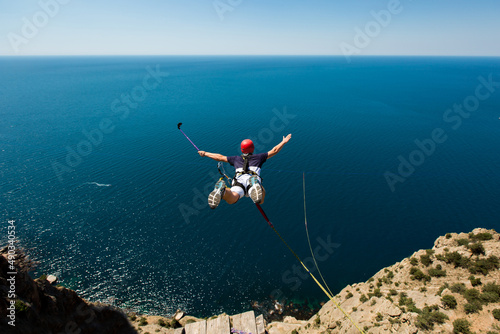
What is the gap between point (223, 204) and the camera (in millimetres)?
36062

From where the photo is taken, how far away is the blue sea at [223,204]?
26078 mm

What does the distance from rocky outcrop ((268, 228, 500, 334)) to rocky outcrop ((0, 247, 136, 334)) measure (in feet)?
45.2

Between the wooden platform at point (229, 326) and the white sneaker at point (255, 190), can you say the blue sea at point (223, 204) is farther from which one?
the white sneaker at point (255, 190)

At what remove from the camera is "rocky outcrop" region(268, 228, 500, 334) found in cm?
1091

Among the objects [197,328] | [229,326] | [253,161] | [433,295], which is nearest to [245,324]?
[229,326]

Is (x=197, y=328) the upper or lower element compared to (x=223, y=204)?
lower

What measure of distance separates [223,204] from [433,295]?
27.1m

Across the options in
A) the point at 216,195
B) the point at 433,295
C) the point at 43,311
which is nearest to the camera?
the point at 216,195

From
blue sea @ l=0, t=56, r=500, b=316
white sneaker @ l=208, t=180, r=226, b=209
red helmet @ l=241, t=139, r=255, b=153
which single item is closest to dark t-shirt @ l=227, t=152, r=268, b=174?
red helmet @ l=241, t=139, r=255, b=153

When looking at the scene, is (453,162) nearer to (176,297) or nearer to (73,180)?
(176,297)

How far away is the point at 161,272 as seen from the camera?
26344mm

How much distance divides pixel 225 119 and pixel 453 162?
5307 cm

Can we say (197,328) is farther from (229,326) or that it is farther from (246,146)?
(246,146)

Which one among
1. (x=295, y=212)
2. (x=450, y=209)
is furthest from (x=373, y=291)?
(x=450, y=209)
